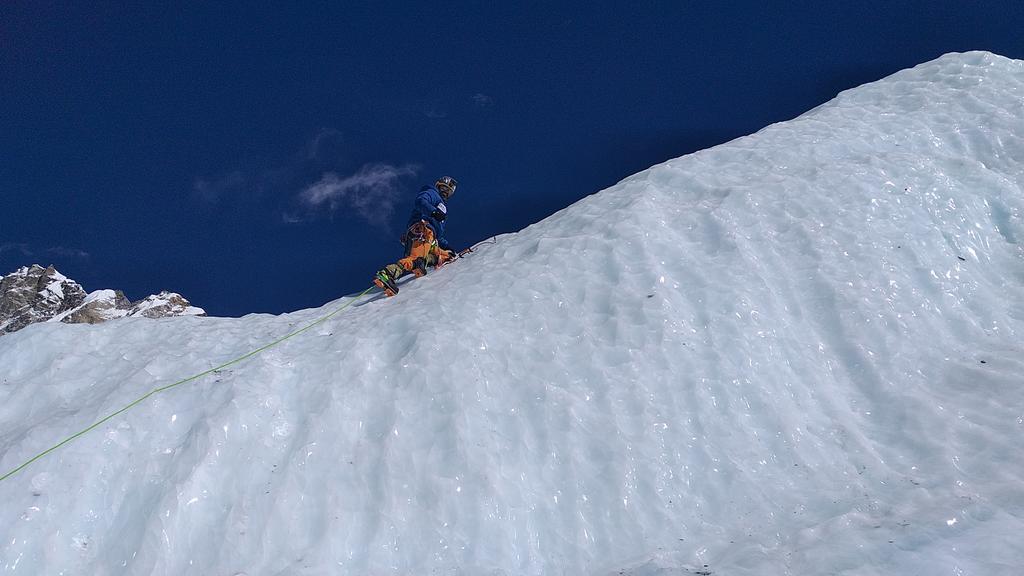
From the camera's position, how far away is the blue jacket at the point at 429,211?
1455 centimetres

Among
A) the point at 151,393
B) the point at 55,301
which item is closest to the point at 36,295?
the point at 55,301

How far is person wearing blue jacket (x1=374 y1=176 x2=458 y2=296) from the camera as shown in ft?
46.9

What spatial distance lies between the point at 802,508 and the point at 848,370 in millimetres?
2409

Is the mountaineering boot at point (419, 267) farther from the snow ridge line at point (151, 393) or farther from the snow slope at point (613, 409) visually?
the snow ridge line at point (151, 393)

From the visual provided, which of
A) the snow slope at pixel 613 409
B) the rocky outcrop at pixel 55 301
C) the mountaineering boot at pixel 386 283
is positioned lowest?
the snow slope at pixel 613 409

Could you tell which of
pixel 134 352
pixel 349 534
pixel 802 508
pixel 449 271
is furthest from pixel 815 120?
pixel 134 352

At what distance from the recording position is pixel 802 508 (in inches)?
302

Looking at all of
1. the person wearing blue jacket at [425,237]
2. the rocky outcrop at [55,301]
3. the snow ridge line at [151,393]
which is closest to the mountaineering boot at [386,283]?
the person wearing blue jacket at [425,237]

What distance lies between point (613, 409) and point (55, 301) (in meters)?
162

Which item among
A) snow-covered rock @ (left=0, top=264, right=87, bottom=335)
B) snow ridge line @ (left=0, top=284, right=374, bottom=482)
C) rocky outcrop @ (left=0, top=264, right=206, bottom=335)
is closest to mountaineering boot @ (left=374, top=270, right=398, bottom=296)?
snow ridge line @ (left=0, top=284, right=374, bottom=482)

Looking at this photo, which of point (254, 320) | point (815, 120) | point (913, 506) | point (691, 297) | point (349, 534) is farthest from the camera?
point (815, 120)

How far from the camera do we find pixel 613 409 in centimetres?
900

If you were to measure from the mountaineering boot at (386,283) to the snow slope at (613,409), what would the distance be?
1.23m

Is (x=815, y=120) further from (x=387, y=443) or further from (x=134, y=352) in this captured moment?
(x=134, y=352)
